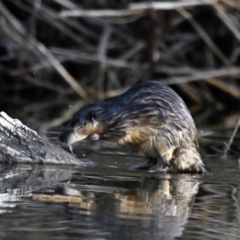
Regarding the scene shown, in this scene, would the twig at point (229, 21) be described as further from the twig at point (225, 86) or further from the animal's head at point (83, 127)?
the animal's head at point (83, 127)

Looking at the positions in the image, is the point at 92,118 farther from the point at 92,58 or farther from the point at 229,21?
the point at 229,21

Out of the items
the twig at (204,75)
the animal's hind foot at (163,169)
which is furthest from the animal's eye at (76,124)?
the twig at (204,75)

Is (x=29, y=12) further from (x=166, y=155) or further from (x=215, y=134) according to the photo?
(x=166, y=155)

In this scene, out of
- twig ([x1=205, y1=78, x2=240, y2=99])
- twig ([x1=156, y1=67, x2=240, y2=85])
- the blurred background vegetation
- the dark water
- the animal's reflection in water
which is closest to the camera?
the dark water

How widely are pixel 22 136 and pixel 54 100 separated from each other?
27.6 feet

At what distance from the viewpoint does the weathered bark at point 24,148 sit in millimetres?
6133

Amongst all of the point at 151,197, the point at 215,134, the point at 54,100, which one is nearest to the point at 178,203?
the point at 151,197

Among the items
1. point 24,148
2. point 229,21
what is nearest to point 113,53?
point 229,21

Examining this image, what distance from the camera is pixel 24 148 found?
244 inches

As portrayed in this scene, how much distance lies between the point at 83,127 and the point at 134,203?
1815 mm

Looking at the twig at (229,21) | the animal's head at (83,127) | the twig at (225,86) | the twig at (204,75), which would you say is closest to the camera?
the animal's head at (83,127)

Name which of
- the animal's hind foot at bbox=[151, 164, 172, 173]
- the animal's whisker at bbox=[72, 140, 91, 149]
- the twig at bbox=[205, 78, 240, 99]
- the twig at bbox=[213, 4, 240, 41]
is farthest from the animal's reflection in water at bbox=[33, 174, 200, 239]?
the twig at bbox=[205, 78, 240, 99]

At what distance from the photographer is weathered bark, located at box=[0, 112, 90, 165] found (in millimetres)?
6133

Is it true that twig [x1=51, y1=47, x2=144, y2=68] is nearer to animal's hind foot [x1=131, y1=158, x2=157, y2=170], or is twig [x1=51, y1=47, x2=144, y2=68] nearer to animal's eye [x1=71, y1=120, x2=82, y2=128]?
animal's hind foot [x1=131, y1=158, x2=157, y2=170]
